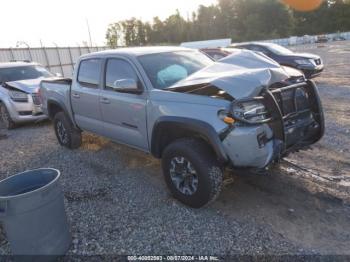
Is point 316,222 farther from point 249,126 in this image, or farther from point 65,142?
point 65,142

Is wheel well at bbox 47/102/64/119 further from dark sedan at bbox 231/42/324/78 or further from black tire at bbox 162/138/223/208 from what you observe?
dark sedan at bbox 231/42/324/78

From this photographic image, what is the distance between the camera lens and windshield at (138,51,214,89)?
4.20 m

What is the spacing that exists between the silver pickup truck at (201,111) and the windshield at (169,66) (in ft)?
0.04

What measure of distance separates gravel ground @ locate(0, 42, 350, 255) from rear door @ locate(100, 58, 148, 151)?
2.25ft

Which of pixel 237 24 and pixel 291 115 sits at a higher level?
pixel 291 115

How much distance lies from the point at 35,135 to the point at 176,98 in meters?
5.55

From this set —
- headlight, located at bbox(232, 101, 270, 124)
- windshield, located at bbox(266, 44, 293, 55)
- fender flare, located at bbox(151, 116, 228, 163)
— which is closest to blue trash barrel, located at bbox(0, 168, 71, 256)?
fender flare, located at bbox(151, 116, 228, 163)

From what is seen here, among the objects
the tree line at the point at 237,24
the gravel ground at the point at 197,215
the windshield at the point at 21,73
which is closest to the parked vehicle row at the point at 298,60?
the windshield at the point at 21,73

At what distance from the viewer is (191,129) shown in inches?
140

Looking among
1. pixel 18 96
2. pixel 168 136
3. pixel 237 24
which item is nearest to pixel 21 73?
pixel 18 96

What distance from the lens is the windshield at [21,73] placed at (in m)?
9.16

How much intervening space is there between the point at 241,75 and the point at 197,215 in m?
1.66

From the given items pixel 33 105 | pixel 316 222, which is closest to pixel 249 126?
pixel 316 222

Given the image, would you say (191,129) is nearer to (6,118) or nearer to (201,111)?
(201,111)
